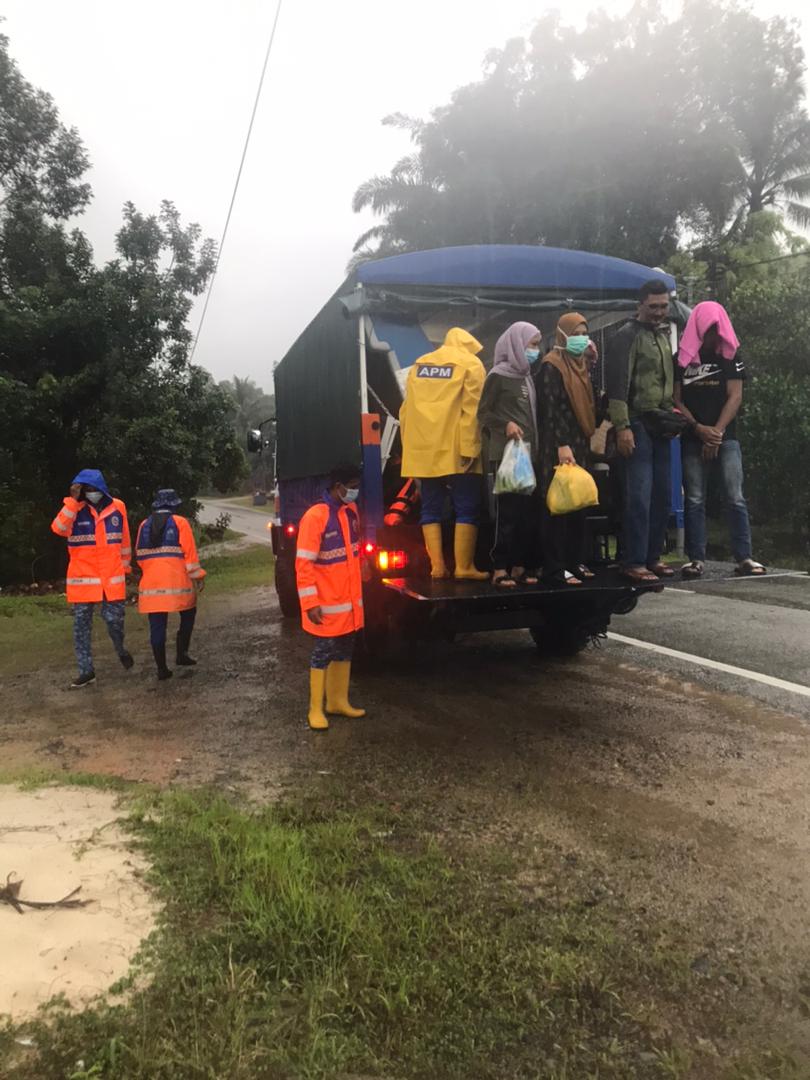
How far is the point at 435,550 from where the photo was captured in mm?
5223

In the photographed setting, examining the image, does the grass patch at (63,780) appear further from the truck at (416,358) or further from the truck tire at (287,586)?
the truck tire at (287,586)

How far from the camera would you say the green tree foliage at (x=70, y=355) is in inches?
553

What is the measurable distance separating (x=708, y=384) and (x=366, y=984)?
3.84 meters

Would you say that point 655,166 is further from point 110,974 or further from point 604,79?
point 110,974

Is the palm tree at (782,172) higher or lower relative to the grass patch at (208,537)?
higher

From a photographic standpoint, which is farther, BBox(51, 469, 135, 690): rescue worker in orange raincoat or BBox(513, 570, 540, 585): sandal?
BBox(51, 469, 135, 690): rescue worker in orange raincoat

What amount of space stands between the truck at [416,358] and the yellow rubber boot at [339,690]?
0.68m

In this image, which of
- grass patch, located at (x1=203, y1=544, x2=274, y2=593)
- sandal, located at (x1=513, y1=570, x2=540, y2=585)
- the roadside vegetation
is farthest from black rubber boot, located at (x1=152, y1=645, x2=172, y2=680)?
grass patch, located at (x1=203, y1=544, x2=274, y2=593)

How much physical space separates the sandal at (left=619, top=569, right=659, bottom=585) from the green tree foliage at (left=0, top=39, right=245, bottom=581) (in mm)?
11100

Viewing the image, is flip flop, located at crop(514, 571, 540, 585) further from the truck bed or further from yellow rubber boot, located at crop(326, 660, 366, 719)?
yellow rubber boot, located at crop(326, 660, 366, 719)

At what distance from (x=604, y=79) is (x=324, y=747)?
99.1 feet

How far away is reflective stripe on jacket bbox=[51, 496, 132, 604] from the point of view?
656 cm

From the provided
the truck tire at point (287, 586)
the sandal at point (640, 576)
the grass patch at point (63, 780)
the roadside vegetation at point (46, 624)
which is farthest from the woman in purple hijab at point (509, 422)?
the roadside vegetation at point (46, 624)

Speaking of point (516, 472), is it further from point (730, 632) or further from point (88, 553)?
point (730, 632)
